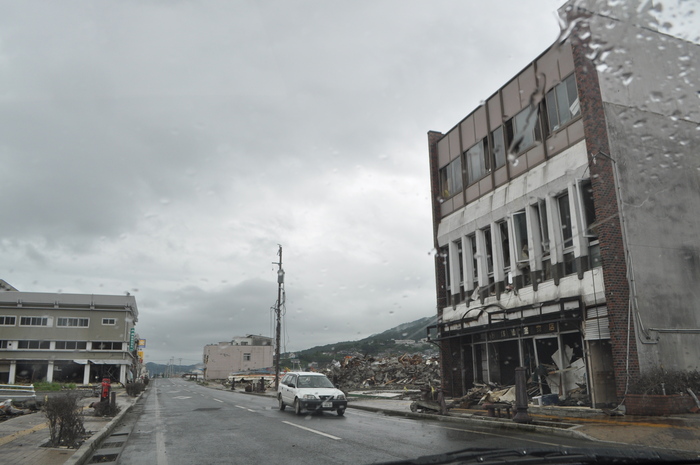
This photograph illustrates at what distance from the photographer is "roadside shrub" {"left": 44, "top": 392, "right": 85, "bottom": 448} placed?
1065 cm

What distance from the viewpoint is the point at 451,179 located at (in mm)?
25875

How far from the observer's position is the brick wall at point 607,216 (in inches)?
586

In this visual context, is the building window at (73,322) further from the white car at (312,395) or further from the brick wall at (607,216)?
the brick wall at (607,216)

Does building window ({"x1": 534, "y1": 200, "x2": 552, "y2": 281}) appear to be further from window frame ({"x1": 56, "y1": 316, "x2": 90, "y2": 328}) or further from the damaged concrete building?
window frame ({"x1": 56, "y1": 316, "x2": 90, "y2": 328})

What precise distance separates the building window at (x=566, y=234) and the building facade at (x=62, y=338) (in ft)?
197

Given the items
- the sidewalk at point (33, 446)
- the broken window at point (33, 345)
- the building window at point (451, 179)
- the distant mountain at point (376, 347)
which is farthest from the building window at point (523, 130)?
the broken window at point (33, 345)

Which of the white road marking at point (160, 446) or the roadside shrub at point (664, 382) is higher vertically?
the roadside shrub at point (664, 382)

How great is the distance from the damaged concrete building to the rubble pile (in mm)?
16339

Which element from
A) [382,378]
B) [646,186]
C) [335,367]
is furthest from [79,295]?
[646,186]

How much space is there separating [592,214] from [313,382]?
1148 cm

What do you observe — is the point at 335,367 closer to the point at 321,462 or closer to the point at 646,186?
the point at 646,186

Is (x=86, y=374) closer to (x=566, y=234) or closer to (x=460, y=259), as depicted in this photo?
(x=460, y=259)

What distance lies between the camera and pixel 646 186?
1681 centimetres

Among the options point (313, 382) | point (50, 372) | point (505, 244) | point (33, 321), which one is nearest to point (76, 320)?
point (33, 321)
